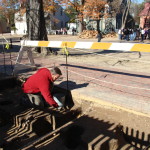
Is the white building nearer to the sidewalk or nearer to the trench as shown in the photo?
the sidewalk

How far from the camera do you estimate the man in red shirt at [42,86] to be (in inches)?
163

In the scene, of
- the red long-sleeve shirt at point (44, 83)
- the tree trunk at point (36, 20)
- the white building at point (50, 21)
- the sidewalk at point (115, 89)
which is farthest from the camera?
the white building at point (50, 21)

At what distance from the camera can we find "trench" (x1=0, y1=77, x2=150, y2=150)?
3.23 m

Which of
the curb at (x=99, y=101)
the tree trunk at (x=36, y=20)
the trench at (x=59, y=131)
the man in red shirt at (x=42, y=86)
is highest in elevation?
the tree trunk at (x=36, y=20)

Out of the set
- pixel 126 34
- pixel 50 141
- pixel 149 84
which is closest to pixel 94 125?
pixel 50 141

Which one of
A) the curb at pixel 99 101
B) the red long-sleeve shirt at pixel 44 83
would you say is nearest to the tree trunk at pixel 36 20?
the curb at pixel 99 101

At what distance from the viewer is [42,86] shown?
4133 mm

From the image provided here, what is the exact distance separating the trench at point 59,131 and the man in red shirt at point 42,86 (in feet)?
0.79

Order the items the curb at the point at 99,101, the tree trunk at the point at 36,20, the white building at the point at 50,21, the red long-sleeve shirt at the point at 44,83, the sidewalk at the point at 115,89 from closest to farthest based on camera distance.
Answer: the curb at the point at 99,101 → the red long-sleeve shirt at the point at 44,83 → the sidewalk at the point at 115,89 → the tree trunk at the point at 36,20 → the white building at the point at 50,21

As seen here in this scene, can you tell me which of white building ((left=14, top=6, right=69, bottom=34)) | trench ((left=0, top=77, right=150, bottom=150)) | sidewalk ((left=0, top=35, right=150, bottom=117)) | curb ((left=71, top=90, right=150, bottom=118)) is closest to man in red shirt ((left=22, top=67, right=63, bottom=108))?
trench ((left=0, top=77, right=150, bottom=150))

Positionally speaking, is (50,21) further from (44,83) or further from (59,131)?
(59,131)

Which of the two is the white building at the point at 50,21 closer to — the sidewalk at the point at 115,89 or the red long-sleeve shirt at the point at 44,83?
the sidewalk at the point at 115,89

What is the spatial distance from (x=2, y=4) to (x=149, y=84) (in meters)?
43.9

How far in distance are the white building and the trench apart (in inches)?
1655
